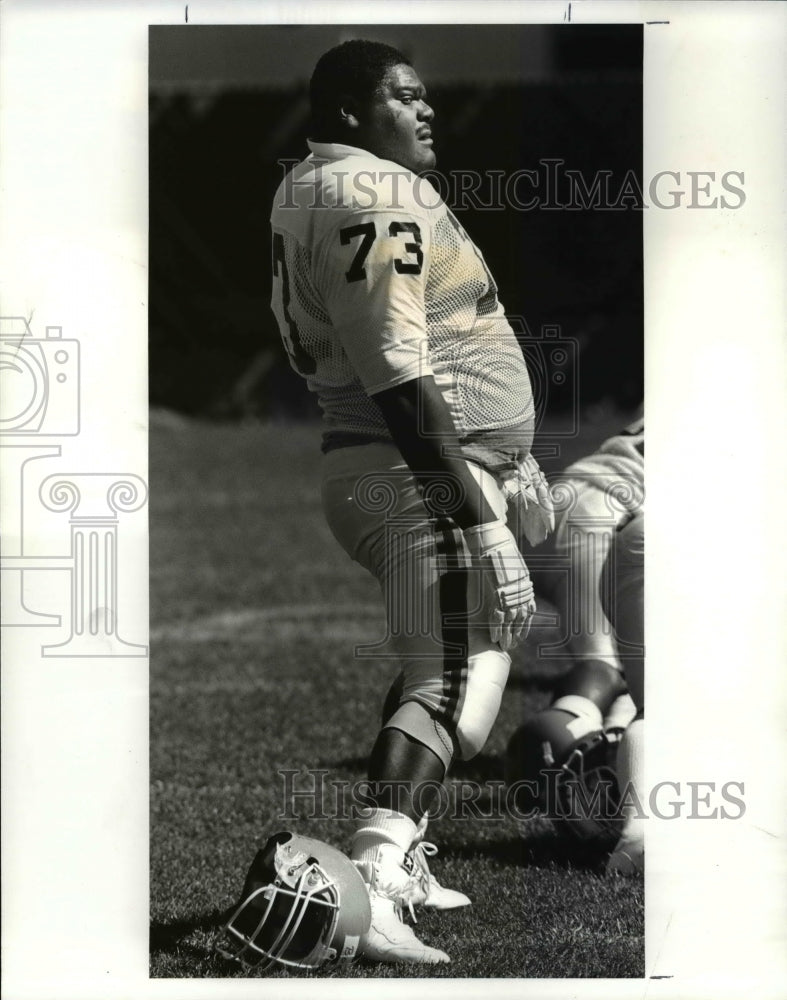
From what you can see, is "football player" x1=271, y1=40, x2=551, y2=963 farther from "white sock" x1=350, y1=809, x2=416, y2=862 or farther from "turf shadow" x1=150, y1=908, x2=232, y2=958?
"turf shadow" x1=150, y1=908, x2=232, y2=958

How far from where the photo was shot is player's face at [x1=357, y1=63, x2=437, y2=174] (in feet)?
11.2

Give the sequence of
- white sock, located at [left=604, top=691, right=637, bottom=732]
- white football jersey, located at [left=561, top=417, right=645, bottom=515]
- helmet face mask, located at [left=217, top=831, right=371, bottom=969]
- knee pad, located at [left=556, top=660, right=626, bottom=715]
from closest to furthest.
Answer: helmet face mask, located at [left=217, top=831, right=371, bottom=969]
white football jersey, located at [left=561, top=417, right=645, bottom=515]
white sock, located at [left=604, top=691, right=637, bottom=732]
knee pad, located at [left=556, top=660, right=626, bottom=715]

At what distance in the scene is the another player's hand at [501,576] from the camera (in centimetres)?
339

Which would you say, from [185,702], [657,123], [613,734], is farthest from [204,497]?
[657,123]

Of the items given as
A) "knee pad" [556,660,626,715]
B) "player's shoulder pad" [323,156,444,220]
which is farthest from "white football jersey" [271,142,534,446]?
"knee pad" [556,660,626,715]

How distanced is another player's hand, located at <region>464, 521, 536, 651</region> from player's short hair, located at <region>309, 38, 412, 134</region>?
106 cm

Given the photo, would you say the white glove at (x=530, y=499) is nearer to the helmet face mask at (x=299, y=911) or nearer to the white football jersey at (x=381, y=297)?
the white football jersey at (x=381, y=297)

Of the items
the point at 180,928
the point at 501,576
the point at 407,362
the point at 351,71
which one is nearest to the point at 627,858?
the point at 501,576

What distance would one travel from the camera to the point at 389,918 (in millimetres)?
3311

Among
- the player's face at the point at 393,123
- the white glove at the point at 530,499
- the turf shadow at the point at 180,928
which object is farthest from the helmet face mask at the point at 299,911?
the player's face at the point at 393,123

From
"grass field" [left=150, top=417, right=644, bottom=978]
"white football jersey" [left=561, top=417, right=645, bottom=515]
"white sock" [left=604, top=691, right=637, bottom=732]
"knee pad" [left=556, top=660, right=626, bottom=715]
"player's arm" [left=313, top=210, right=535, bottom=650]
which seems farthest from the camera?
"knee pad" [left=556, top=660, right=626, bottom=715]

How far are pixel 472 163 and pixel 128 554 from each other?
127 cm

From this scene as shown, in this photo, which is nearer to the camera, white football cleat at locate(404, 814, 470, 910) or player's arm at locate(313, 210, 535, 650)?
player's arm at locate(313, 210, 535, 650)

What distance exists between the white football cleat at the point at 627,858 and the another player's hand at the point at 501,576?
0.68 m
